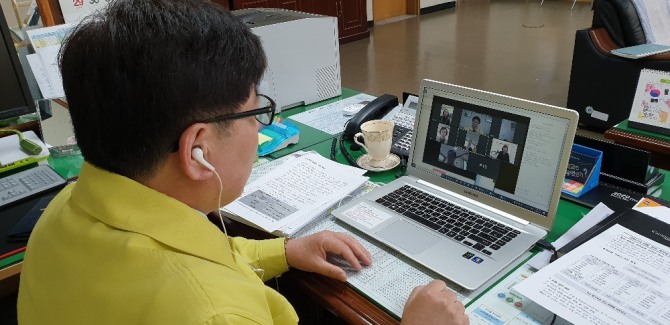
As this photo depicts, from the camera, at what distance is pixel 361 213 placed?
121 centimetres

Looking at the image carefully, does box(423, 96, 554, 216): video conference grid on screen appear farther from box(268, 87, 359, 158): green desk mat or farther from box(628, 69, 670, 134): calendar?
box(628, 69, 670, 134): calendar

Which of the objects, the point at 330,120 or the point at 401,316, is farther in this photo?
the point at 330,120

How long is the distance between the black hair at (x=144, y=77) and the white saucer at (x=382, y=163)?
0.77 m

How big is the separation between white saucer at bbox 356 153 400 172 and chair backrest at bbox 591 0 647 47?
2484 mm

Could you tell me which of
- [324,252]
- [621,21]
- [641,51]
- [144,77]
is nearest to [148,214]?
[144,77]

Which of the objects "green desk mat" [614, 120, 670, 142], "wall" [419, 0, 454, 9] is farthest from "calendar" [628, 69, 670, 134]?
"wall" [419, 0, 454, 9]

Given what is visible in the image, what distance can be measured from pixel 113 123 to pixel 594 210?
995 millimetres

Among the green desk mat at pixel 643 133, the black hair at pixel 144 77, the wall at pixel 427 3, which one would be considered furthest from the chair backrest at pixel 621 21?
the wall at pixel 427 3

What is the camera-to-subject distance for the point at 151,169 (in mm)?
697

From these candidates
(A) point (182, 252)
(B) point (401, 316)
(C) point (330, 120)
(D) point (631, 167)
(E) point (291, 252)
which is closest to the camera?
(A) point (182, 252)

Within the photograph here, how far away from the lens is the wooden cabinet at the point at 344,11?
5.59 metres

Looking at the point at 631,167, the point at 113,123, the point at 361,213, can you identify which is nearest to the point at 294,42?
the point at 361,213

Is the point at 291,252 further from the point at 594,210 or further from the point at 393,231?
the point at 594,210

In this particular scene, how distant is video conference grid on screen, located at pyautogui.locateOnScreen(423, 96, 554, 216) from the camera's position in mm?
1084
